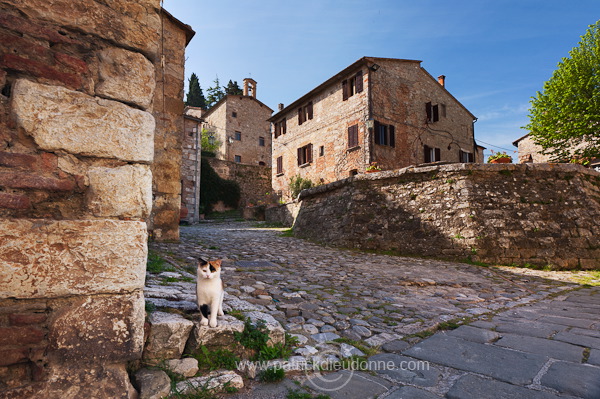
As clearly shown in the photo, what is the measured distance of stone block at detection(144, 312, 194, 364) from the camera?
6.36ft

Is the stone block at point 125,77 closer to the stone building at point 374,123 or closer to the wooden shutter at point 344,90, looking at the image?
the stone building at point 374,123

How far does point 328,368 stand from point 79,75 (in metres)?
2.31

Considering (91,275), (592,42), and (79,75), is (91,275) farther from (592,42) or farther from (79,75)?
(592,42)

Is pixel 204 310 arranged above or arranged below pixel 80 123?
below

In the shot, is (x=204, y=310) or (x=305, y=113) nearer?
(x=204, y=310)

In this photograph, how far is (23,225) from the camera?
1541mm

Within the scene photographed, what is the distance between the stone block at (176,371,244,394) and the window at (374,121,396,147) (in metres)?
17.5

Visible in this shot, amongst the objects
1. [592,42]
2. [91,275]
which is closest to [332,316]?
[91,275]

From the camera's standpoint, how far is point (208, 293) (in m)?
2.21

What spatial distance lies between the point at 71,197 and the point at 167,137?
6313 millimetres

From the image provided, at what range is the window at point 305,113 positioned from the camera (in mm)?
22614

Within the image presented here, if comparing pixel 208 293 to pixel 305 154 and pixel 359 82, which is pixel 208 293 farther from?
pixel 305 154

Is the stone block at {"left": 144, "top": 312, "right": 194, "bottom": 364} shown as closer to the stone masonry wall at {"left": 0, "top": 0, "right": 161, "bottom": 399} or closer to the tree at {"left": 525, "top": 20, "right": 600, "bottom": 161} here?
the stone masonry wall at {"left": 0, "top": 0, "right": 161, "bottom": 399}

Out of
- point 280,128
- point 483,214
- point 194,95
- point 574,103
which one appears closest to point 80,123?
point 483,214
